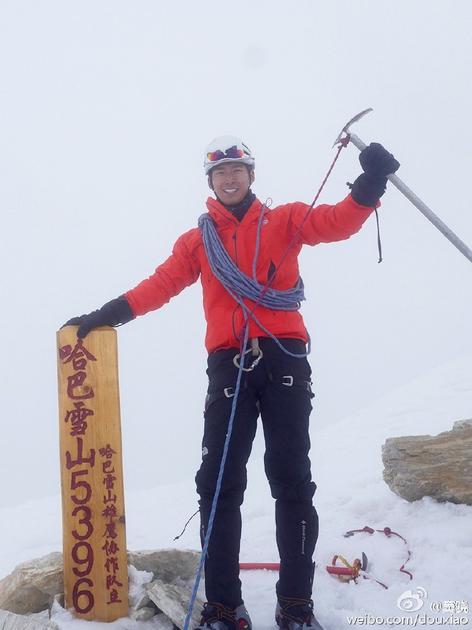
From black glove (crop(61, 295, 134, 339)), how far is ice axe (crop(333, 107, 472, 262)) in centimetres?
197

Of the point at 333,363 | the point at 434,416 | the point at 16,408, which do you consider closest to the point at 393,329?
the point at 333,363

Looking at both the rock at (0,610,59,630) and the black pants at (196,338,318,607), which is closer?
the rock at (0,610,59,630)

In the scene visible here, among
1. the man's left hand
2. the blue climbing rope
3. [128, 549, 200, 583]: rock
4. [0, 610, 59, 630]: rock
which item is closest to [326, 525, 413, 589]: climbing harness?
[128, 549, 200, 583]: rock

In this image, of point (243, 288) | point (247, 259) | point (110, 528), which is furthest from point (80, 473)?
point (247, 259)

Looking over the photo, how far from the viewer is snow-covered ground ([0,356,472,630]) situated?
13.2 feet

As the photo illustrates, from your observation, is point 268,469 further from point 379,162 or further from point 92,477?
point 379,162

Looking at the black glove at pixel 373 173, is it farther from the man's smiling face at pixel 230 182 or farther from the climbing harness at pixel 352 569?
the climbing harness at pixel 352 569

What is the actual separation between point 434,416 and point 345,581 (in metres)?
7.63

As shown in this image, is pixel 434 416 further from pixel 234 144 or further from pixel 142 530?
pixel 234 144

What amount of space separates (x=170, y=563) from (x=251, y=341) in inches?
73.9

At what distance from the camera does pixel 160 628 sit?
3885 millimetres

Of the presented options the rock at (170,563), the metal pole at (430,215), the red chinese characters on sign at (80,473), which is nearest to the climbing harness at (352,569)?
the rock at (170,563)

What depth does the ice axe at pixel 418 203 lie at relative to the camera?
12.4 feet

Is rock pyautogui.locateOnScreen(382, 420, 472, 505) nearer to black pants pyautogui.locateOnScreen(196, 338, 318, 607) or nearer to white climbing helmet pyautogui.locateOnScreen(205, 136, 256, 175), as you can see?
black pants pyautogui.locateOnScreen(196, 338, 318, 607)
